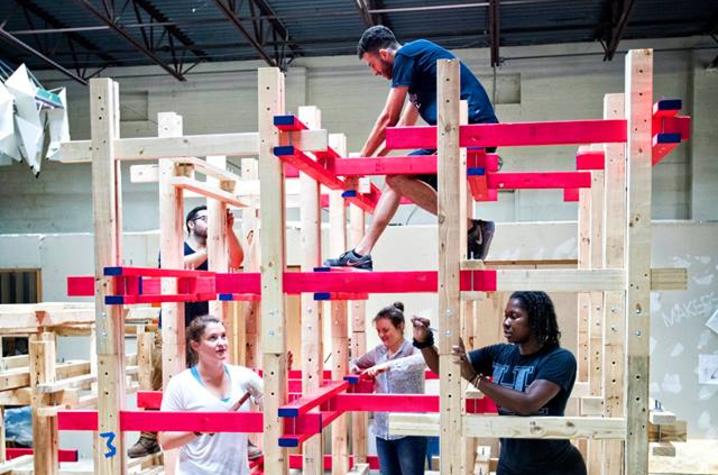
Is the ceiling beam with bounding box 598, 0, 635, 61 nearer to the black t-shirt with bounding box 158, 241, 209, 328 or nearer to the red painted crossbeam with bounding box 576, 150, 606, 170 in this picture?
the red painted crossbeam with bounding box 576, 150, 606, 170

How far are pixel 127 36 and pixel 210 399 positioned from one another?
341 inches

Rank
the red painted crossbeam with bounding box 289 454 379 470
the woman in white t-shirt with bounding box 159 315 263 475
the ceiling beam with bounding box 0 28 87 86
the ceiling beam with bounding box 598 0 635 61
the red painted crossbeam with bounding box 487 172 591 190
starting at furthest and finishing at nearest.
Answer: the ceiling beam with bounding box 0 28 87 86, the ceiling beam with bounding box 598 0 635 61, the red painted crossbeam with bounding box 289 454 379 470, the red painted crossbeam with bounding box 487 172 591 190, the woman in white t-shirt with bounding box 159 315 263 475

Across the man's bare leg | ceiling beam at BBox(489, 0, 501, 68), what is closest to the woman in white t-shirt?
the man's bare leg

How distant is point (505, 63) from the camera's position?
12766 millimetres

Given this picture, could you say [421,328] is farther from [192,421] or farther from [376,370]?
[376,370]

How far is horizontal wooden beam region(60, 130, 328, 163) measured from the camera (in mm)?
3562

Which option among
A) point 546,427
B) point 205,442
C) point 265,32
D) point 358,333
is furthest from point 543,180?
point 265,32

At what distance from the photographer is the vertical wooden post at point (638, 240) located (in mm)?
3275

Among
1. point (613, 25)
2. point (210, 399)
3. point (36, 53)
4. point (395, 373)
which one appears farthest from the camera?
point (36, 53)

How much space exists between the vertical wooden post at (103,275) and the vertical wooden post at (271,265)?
0.73 meters

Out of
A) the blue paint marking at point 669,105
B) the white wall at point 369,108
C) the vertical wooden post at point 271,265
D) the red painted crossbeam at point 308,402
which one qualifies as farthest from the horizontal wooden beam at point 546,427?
the white wall at point 369,108

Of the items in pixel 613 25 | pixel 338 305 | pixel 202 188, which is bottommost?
pixel 338 305

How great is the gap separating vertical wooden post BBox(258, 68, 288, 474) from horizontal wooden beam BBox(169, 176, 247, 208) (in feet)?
5.18

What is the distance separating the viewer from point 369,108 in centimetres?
1316
